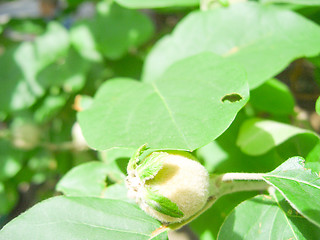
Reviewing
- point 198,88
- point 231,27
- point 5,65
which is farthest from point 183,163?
point 5,65

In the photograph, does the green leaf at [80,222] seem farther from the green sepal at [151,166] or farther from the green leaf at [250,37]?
the green leaf at [250,37]

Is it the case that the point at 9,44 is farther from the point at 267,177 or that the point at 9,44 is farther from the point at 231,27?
the point at 267,177

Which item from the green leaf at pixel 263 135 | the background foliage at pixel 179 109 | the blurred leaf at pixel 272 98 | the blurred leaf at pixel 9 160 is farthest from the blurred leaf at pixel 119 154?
the blurred leaf at pixel 9 160

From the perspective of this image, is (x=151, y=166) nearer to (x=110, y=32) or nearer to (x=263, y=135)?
(x=263, y=135)

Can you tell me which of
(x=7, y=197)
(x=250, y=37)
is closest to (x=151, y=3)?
(x=250, y=37)

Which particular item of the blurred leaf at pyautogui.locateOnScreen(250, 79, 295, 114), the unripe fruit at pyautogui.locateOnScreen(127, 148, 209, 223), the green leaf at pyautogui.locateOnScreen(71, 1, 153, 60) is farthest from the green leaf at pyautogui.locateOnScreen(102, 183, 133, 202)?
the green leaf at pyautogui.locateOnScreen(71, 1, 153, 60)

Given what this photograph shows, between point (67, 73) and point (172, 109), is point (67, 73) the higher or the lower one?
the lower one
